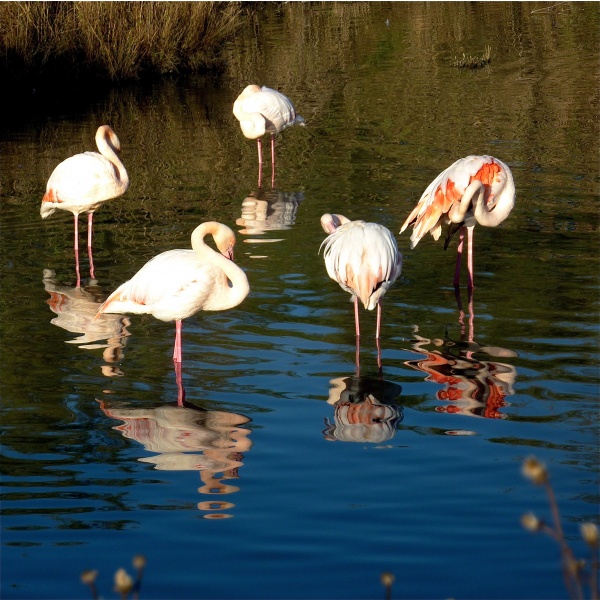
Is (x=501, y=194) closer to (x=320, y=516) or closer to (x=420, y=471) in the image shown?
(x=420, y=471)

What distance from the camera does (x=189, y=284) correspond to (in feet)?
18.2

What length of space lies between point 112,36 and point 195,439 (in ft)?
42.7

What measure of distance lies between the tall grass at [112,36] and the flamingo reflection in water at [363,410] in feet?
37.9

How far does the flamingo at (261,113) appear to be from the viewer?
11.2 metres

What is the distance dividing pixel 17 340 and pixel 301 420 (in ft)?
7.11

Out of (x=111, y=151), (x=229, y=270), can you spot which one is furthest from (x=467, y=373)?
(x=111, y=151)

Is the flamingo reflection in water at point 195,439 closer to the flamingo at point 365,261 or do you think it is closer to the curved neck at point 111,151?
the flamingo at point 365,261

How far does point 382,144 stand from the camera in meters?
12.1

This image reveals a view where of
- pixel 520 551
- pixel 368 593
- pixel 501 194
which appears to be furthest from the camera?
pixel 501 194

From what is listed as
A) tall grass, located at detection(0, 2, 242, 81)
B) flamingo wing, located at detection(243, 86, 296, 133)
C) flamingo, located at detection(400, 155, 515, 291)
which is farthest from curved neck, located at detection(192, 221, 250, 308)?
tall grass, located at detection(0, 2, 242, 81)

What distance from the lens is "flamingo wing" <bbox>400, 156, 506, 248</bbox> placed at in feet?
22.0

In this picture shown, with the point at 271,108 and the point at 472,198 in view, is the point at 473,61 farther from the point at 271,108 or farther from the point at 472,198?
the point at 472,198

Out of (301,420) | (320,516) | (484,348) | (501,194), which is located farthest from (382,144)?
(320,516)

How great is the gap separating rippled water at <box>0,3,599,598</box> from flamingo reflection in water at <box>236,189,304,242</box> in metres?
0.04
